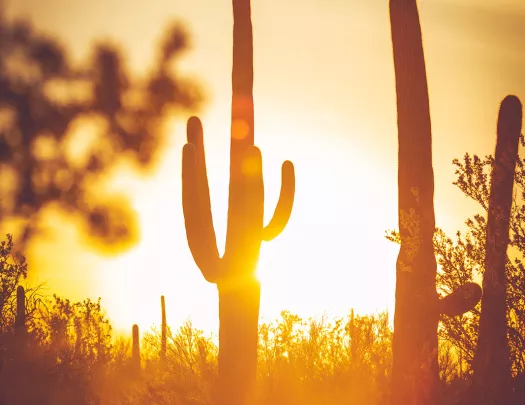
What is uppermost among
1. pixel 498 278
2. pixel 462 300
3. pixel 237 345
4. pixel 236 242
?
pixel 236 242

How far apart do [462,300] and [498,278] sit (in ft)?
2.67

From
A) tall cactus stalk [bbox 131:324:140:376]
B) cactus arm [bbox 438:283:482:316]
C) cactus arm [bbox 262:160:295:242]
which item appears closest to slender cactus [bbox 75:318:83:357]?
tall cactus stalk [bbox 131:324:140:376]

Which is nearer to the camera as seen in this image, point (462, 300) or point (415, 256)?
point (462, 300)

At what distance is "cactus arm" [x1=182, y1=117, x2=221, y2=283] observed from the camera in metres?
9.14

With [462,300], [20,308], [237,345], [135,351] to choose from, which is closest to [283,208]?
[237,345]

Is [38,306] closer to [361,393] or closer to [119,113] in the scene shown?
[119,113]

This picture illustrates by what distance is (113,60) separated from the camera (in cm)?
966

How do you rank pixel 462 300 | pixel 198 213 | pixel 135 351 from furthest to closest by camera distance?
pixel 135 351, pixel 198 213, pixel 462 300

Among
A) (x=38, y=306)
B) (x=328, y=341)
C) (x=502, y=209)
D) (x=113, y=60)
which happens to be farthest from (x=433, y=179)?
(x=38, y=306)

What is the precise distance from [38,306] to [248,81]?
7301mm

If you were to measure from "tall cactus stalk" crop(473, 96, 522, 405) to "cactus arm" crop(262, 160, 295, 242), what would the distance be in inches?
114

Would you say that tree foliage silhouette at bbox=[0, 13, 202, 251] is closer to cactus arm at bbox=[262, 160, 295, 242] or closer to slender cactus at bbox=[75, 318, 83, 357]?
cactus arm at bbox=[262, 160, 295, 242]

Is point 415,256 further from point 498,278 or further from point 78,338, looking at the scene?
point 78,338

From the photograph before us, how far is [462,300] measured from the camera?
7.55 meters
